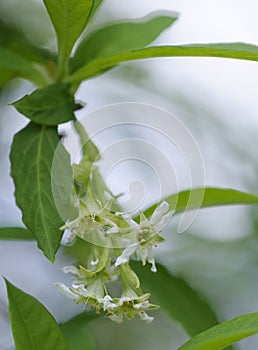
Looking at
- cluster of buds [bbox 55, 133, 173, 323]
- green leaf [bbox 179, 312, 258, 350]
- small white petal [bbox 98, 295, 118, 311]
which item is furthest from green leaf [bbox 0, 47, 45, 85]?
green leaf [bbox 179, 312, 258, 350]

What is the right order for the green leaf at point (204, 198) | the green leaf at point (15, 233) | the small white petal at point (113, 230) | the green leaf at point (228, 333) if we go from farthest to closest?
the green leaf at point (15, 233)
the green leaf at point (204, 198)
the small white petal at point (113, 230)
the green leaf at point (228, 333)

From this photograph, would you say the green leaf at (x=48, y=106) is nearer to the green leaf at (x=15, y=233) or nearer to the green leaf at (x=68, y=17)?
the green leaf at (x=68, y=17)

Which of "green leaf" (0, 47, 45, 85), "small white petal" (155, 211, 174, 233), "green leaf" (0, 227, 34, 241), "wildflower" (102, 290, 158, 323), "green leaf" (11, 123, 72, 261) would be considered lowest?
"green leaf" (0, 227, 34, 241)

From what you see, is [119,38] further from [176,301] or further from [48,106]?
[176,301]

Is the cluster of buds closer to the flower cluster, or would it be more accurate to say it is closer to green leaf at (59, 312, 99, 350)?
the flower cluster

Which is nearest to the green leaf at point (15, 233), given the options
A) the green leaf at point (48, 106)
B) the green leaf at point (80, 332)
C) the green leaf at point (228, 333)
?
the green leaf at point (80, 332)

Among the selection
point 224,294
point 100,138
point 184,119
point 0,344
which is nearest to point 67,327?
point 0,344
